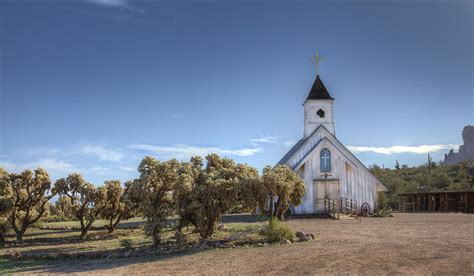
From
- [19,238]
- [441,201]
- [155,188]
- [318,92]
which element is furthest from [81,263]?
[441,201]

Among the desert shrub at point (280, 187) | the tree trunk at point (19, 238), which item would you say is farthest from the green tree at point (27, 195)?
the desert shrub at point (280, 187)

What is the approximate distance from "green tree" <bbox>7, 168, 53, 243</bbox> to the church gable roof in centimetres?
2274

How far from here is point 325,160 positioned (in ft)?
108

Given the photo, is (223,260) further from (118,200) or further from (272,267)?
(118,200)

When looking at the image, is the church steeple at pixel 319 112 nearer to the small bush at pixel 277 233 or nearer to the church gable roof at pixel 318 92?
the church gable roof at pixel 318 92

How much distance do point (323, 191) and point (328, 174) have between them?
4.54 ft

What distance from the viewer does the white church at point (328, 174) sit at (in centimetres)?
3231

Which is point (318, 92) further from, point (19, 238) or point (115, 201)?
point (19, 238)

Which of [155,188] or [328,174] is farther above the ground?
[328,174]

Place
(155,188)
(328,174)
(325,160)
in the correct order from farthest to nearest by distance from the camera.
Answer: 1. (325,160)
2. (328,174)
3. (155,188)

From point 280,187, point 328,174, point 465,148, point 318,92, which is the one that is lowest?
point 280,187

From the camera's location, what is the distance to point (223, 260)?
1300 cm

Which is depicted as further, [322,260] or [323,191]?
[323,191]

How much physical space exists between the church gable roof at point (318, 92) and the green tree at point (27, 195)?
74.6 feet
